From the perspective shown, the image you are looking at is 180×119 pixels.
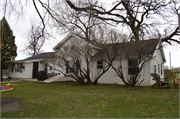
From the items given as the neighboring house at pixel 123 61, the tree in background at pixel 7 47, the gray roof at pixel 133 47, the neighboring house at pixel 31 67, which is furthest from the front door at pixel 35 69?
the gray roof at pixel 133 47

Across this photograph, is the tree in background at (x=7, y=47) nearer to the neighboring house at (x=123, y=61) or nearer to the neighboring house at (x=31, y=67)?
the neighboring house at (x=31, y=67)

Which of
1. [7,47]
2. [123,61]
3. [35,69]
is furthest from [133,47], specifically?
[7,47]

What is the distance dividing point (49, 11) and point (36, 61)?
46.6 ft

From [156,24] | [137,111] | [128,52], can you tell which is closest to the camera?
[137,111]

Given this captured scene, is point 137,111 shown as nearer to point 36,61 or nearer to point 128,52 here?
point 128,52

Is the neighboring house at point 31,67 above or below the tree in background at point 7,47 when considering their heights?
below

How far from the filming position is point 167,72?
21.8 metres

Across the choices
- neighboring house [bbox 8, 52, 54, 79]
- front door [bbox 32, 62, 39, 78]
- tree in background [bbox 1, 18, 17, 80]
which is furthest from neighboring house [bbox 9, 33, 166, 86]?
tree in background [bbox 1, 18, 17, 80]

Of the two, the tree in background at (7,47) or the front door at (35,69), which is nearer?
the tree in background at (7,47)

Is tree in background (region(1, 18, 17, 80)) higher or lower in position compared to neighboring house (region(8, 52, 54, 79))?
higher

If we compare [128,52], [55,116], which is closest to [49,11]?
[55,116]

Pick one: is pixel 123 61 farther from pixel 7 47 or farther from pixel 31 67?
pixel 7 47

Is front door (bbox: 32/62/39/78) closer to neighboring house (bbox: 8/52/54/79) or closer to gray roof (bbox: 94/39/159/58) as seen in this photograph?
neighboring house (bbox: 8/52/54/79)

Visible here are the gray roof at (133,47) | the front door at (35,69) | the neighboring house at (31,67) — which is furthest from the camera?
the front door at (35,69)
